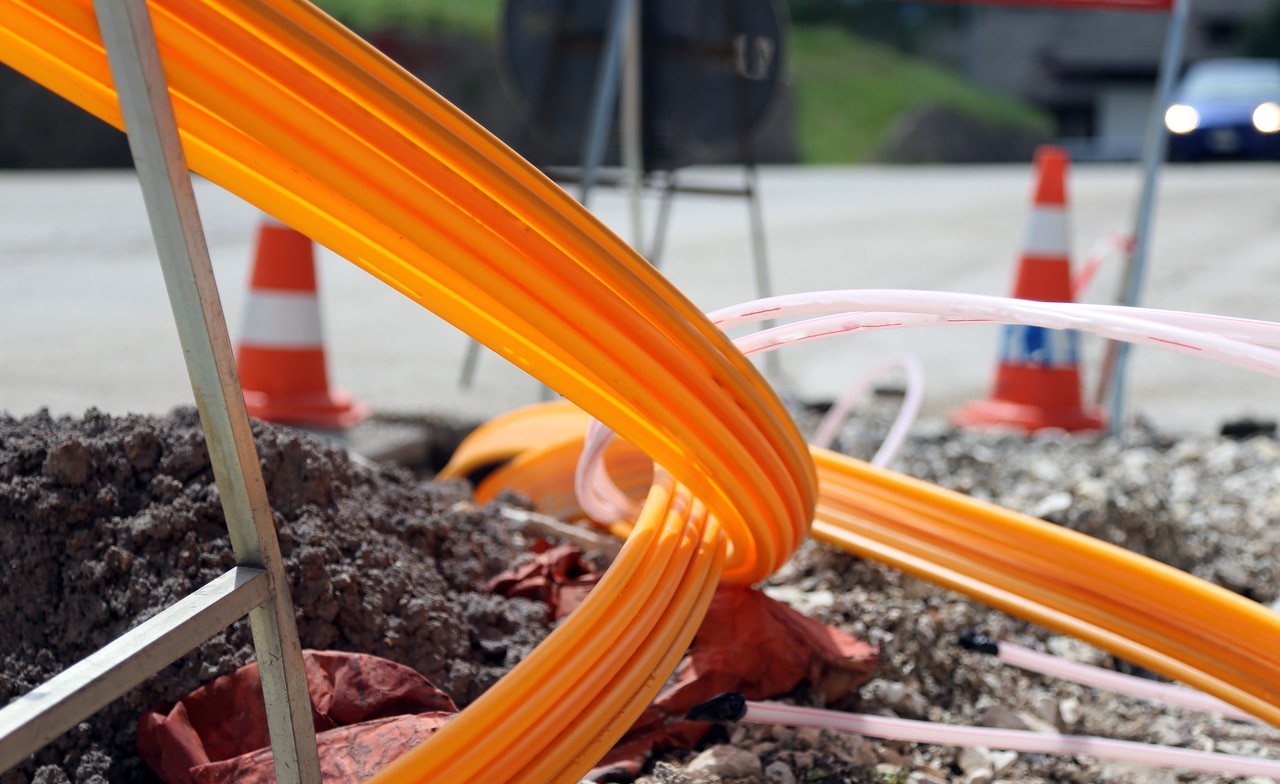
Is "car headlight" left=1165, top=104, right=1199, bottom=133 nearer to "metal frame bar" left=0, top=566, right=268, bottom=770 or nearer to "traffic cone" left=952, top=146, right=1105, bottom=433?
"traffic cone" left=952, top=146, right=1105, bottom=433

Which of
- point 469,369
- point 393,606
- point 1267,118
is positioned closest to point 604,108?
point 469,369

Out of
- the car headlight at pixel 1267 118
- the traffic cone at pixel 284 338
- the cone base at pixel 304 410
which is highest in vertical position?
the car headlight at pixel 1267 118

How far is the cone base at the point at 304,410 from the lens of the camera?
12.5 ft

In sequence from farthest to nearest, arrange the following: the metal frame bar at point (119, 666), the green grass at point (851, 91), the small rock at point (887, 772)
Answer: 1. the green grass at point (851, 91)
2. the small rock at point (887, 772)
3. the metal frame bar at point (119, 666)

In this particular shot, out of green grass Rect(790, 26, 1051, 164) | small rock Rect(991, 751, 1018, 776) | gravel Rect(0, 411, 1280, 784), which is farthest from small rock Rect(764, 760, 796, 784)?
green grass Rect(790, 26, 1051, 164)

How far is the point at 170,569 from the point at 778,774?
38.1 inches

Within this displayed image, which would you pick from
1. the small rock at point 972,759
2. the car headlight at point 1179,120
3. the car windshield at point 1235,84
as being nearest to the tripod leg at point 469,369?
the car headlight at point 1179,120

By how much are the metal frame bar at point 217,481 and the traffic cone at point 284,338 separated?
261cm

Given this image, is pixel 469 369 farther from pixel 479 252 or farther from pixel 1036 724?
pixel 479 252

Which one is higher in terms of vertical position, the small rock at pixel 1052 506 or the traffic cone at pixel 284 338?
the traffic cone at pixel 284 338

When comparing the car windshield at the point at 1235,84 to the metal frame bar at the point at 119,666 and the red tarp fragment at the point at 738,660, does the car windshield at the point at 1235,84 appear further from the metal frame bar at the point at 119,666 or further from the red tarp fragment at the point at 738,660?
the metal frame bar at the point at 119,666

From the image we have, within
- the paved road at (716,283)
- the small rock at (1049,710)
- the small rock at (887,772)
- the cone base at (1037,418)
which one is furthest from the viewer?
the paved road at (716,283)

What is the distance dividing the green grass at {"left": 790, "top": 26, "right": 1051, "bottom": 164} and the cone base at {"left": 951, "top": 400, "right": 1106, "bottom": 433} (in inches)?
939

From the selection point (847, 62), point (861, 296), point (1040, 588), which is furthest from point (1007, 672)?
point (847, 62)
